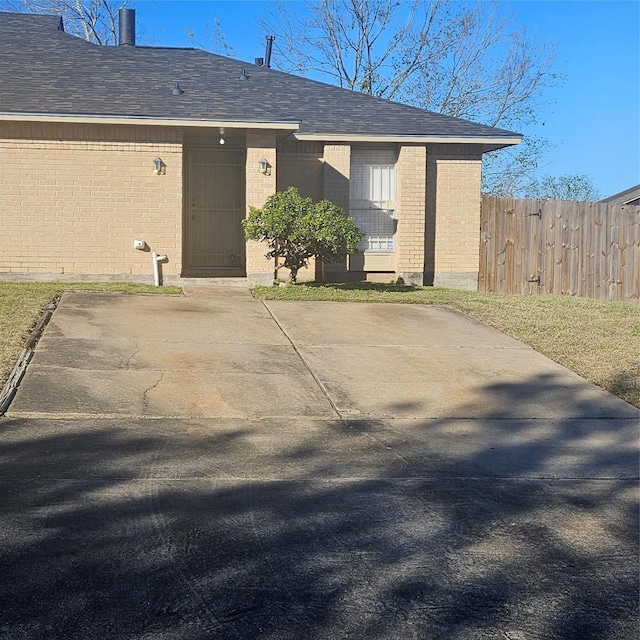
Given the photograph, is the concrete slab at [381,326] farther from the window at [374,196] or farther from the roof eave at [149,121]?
the window at [374,196]

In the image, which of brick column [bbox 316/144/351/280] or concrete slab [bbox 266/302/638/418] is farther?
brick column [bbox 316/144/351/280]

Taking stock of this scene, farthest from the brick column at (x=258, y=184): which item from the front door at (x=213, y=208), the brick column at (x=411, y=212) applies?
the brick column at (x=411, y=212)

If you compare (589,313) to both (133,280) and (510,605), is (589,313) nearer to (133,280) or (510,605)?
(133,280)

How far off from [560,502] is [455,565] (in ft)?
5.01

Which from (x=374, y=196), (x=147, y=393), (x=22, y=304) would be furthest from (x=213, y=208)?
(x=147, y=393)

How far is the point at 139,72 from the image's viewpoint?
17875 millimetres

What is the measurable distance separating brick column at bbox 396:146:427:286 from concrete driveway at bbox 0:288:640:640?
6.48m

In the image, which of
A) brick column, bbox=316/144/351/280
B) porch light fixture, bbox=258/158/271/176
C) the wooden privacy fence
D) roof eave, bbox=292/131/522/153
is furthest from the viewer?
the wooden privacy fence

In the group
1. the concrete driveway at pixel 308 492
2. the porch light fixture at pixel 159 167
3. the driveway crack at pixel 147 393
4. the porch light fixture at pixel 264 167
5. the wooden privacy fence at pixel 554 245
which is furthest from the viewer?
the wooden privacy fence at pixel 554 245

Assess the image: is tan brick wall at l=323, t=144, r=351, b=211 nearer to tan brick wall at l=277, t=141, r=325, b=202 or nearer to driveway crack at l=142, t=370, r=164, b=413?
tan brick wall at l=277, t=141, r=325, b=202

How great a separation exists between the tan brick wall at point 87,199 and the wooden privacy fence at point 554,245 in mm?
6313

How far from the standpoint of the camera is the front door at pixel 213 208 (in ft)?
58.9

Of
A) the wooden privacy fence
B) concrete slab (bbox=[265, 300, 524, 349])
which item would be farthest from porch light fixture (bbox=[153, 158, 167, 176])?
the wooden privacy fence

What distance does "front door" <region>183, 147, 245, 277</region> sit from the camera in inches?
707
